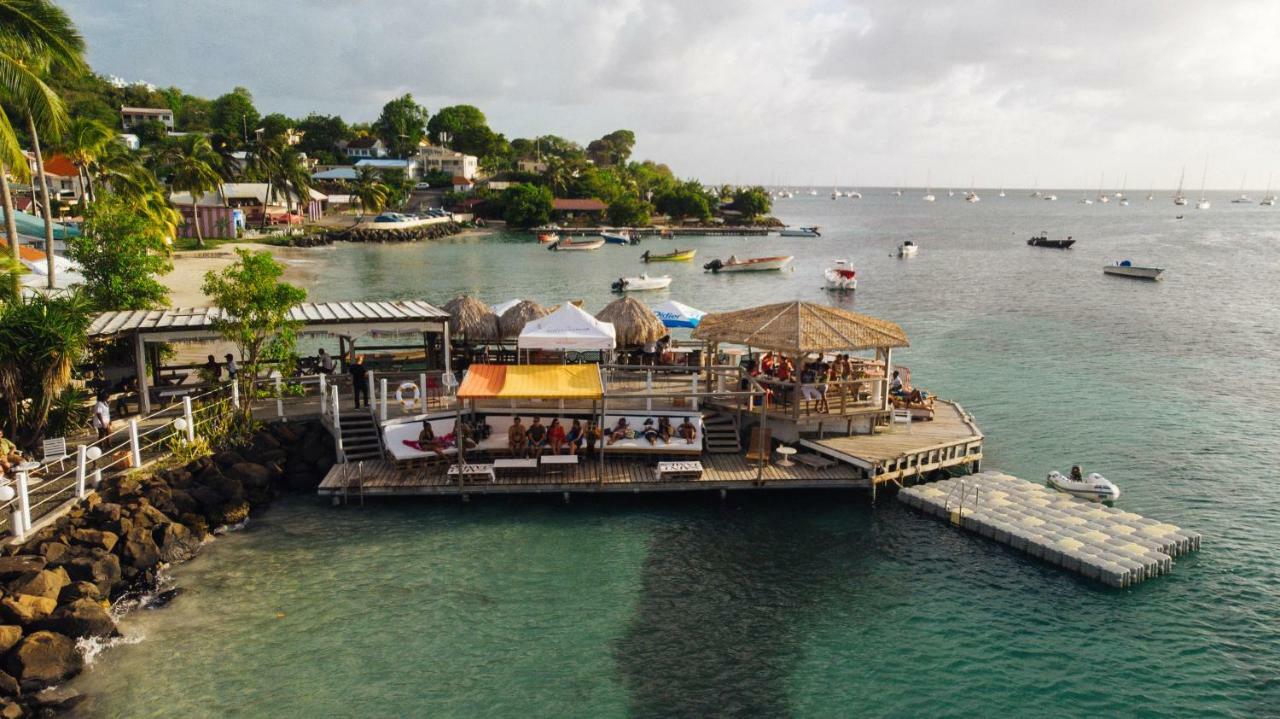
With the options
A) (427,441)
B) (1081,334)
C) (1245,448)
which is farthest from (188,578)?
(1081,334)

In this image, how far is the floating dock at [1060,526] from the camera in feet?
57.3

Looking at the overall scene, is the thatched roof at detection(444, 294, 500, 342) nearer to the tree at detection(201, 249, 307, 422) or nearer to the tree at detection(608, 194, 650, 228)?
the tree at detection(201, 249, 307, 422)

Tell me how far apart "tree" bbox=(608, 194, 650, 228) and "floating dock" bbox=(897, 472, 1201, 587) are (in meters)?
112

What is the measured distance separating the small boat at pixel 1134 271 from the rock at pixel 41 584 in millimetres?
83430

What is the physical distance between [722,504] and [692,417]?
2468 mm

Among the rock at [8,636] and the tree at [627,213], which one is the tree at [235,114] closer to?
the tree at [627,213]

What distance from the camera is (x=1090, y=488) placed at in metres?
21.2

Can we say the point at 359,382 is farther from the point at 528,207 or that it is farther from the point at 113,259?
the point at 528,207

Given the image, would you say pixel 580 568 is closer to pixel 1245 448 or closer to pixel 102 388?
pixel 102 388

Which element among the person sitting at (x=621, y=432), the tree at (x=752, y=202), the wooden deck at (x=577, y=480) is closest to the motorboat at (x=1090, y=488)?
the wooden deck at (x=577, y=480)

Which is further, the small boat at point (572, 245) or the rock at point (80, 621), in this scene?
the small boat at point (572, 245)

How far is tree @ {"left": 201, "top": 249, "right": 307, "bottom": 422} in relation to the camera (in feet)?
70.5

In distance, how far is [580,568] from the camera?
1764 cm

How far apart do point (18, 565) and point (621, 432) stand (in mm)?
12936
